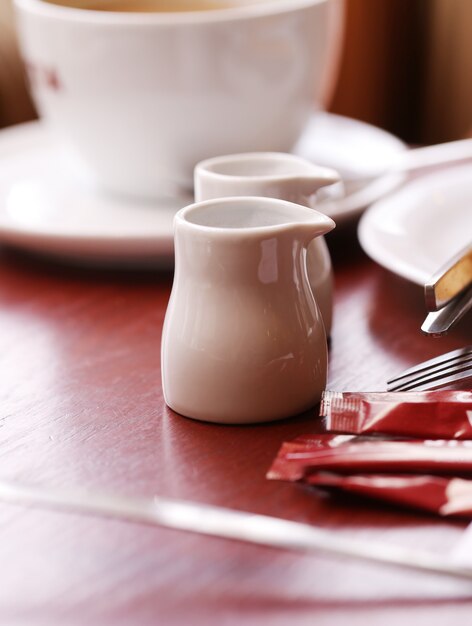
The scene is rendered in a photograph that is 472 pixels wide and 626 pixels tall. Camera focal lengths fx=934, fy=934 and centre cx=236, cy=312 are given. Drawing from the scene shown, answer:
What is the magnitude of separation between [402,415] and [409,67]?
4.89 feet

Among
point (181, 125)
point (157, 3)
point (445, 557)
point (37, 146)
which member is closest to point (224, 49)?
point (181, 125)

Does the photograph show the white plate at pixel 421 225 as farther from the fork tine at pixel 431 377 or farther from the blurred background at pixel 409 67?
the blurred background at pixel 409 67

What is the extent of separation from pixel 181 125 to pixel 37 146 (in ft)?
0.89

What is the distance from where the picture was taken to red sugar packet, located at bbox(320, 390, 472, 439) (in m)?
0.44

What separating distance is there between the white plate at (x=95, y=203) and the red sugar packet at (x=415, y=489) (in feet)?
1.04

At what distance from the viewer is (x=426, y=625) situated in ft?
1.09

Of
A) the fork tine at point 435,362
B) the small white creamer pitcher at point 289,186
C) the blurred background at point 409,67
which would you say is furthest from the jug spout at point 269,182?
the blurred background at point 409,67

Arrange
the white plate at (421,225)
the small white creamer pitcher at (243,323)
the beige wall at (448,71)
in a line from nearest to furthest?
the small white creamer pitcher at (243,323), the white plate at (421,225), the beige wall at (448,71)

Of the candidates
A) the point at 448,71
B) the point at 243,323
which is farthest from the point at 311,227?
the point at 448,71

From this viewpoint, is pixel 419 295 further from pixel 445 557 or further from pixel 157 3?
pixel 157 3

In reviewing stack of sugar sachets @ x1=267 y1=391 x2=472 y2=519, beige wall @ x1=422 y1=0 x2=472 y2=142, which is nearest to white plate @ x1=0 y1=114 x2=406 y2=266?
stack of sugar sachets @ x1=267 y1=391 x2=472 y2=519

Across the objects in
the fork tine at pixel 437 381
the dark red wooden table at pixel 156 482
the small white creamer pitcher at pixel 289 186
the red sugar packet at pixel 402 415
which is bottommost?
the dark red wooden table at pixel 156 482

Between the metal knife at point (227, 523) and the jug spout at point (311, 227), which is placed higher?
the jug spout at point (311, 227)

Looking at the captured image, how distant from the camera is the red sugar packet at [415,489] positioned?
1.28 feet
